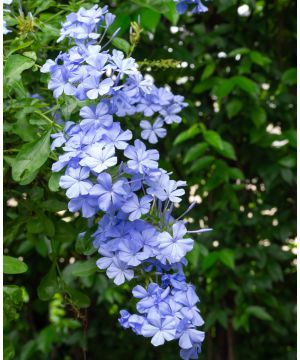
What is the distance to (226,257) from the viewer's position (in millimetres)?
1954

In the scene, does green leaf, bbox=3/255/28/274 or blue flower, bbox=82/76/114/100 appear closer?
blue flower, bbox=82/76/114/100

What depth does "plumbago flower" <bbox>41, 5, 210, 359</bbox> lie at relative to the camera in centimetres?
100

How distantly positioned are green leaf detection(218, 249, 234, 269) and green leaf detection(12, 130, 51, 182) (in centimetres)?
93

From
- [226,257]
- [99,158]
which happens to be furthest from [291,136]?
[99,158]

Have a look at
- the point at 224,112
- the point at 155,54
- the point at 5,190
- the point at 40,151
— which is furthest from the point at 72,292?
the point at 224,112

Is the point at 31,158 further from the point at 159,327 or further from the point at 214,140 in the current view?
the point at 214,140

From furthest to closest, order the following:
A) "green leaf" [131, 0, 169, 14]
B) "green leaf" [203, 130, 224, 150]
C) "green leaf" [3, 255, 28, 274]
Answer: "green leaf" [203, 130, 224, 150]
"green leaf" [131, 0, 169, 14]
"green leaf" [3, 255, 28, 274]

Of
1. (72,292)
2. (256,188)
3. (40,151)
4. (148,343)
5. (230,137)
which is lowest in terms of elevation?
(148,343)

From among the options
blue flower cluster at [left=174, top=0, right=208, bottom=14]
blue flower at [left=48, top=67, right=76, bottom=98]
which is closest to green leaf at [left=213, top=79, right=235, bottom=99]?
blue flower cluster at [left=174, top=0, right=208, bottom=14]

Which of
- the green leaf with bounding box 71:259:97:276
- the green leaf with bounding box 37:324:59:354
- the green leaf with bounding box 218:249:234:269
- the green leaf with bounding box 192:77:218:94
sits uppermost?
the green leaf with bounding box 71:259:97:276

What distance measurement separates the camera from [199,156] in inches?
81.2

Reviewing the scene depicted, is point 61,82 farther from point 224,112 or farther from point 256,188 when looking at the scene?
point 256,188

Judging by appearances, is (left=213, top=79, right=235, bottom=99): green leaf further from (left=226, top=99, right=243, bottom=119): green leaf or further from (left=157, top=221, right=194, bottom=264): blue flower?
(left=157, top=221, right=194, bottom=264): blue flower

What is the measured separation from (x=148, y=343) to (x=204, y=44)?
983mm
